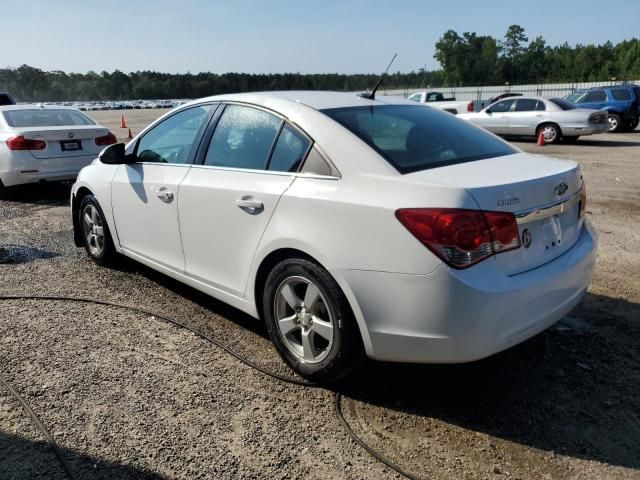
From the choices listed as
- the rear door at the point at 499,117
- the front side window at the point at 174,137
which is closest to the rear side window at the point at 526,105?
the rear door at the point at 499,117

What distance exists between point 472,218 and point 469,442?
1.11 m

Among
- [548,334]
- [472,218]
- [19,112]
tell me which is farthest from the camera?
[19,112]

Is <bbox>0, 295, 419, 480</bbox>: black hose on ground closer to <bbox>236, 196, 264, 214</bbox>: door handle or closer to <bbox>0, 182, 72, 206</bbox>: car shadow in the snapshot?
<bbox>236, 196, 264, 214</bbox>: door handle

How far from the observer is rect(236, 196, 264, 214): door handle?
11.1ft

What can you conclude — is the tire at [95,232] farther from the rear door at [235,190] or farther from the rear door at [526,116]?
the rear door at [526,116]

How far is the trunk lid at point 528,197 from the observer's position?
2.70 metres

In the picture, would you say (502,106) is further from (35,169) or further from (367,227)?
(367,227)

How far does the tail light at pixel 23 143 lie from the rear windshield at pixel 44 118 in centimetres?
51

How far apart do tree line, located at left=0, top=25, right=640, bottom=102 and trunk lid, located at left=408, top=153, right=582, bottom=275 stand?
58.2 metres

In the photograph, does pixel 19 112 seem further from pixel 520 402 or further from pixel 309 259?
pixel 520 402

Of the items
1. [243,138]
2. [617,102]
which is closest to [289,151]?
[243,138]

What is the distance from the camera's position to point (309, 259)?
122 inches

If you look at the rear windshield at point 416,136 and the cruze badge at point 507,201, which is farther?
the rear windshield at point 416,136

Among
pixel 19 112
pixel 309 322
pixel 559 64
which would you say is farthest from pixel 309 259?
pixel 559 64
